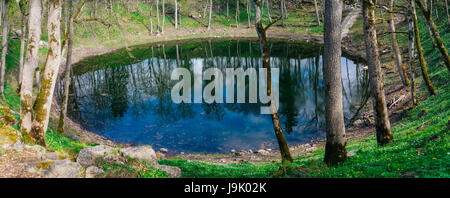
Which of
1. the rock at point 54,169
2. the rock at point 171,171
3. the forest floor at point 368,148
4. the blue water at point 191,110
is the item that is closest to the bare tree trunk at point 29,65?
the forest floor at point 368,148

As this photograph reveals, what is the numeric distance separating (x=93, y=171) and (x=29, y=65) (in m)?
4.82

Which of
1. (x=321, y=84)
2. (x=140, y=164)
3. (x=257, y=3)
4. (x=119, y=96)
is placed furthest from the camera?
(x=321, y=84)

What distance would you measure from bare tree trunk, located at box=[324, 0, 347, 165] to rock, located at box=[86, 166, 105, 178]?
7.25 meters

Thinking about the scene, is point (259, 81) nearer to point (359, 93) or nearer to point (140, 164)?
point (359, 93)

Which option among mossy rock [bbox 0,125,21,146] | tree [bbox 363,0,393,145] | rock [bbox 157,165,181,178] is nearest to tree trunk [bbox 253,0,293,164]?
rock [bbox 157,165,181,178]

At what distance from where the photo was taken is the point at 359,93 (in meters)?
30.0

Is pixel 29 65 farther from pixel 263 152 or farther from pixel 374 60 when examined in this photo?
pixel 263 152

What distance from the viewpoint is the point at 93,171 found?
8.80m

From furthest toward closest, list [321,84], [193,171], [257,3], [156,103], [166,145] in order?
1. [321,84]
2. [156,103]
3. [166,145]
4. [193,171]
5. [257,3]

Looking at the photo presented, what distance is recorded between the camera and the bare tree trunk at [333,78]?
968cm

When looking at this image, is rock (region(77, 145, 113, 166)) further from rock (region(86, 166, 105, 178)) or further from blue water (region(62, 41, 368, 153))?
blue water (region(62, 41, 368, 153))

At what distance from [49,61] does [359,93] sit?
89.0ft

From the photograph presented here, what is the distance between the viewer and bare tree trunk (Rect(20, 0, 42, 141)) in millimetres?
10562
